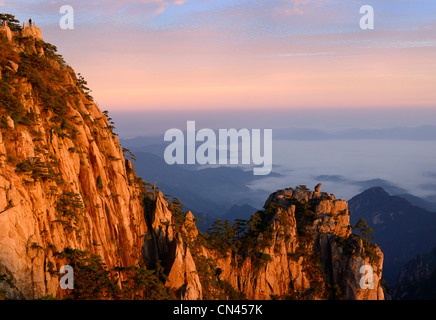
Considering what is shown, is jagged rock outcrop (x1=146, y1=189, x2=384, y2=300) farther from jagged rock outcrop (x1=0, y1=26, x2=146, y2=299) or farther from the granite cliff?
jagged rock outcrop (x1=0, y1=26, x2=146, y2=299)

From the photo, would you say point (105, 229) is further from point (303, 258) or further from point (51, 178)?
point (303, 258)

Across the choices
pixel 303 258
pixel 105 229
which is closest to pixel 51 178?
pixel 105 229

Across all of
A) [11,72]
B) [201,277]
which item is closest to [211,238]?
[201,277]

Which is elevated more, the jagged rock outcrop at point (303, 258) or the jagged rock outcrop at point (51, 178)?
the jagged rock outcrop at point (51, 178)

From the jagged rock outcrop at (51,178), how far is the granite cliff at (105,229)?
10cm

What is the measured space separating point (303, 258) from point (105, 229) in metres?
37.8

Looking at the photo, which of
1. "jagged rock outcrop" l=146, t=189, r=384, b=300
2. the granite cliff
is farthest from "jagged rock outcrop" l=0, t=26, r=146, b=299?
"jagged rock outcrop" l=146, t=189, r=384, b=300

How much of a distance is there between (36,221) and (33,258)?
2.99 meters

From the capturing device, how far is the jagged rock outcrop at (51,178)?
26.6m

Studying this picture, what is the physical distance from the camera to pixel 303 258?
6169 centimetres

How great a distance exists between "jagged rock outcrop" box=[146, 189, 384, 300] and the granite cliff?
0.56ft

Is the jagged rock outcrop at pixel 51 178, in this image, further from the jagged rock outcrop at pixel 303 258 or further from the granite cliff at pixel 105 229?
the jagged rock outcrop at pixel 303 258

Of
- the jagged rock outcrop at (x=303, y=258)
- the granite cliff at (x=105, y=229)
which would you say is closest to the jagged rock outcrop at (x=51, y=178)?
the granite cliff at (x=105, y=229)
